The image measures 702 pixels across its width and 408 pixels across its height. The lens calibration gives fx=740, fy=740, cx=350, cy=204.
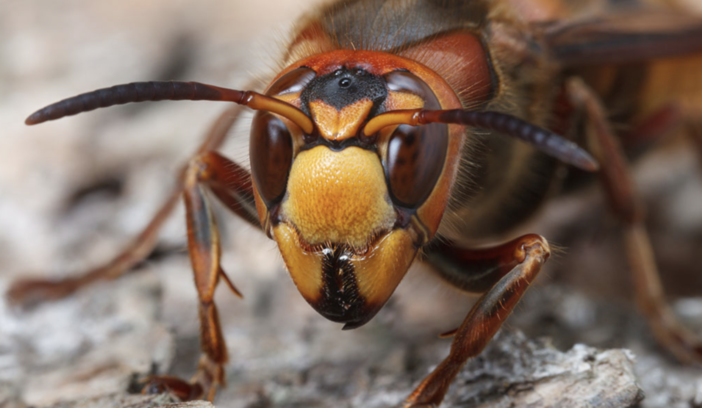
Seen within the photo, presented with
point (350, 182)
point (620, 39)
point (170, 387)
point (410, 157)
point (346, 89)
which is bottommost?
point (170, 387)

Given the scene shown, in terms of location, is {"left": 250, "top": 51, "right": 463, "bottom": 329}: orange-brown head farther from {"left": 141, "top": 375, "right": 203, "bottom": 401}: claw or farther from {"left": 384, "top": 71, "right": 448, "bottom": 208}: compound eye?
{"left": 141, "top": 375, "right": 203, "bottom": 401}: claw

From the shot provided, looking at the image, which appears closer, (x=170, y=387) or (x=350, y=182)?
(x=350, y=182)

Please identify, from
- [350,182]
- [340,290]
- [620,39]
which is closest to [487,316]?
[340,290]

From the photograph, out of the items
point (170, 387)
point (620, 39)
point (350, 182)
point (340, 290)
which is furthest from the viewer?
point (620, 39)

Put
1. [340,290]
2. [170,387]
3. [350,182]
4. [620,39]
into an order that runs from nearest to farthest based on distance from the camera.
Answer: [350,182] → [340,290] → [170,387] → [620,39]

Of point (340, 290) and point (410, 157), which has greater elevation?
point (410, 157)

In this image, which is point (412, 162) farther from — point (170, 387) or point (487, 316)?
point (170, 387)

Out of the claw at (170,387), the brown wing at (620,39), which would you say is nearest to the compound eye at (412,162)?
the claw at (170,387)
